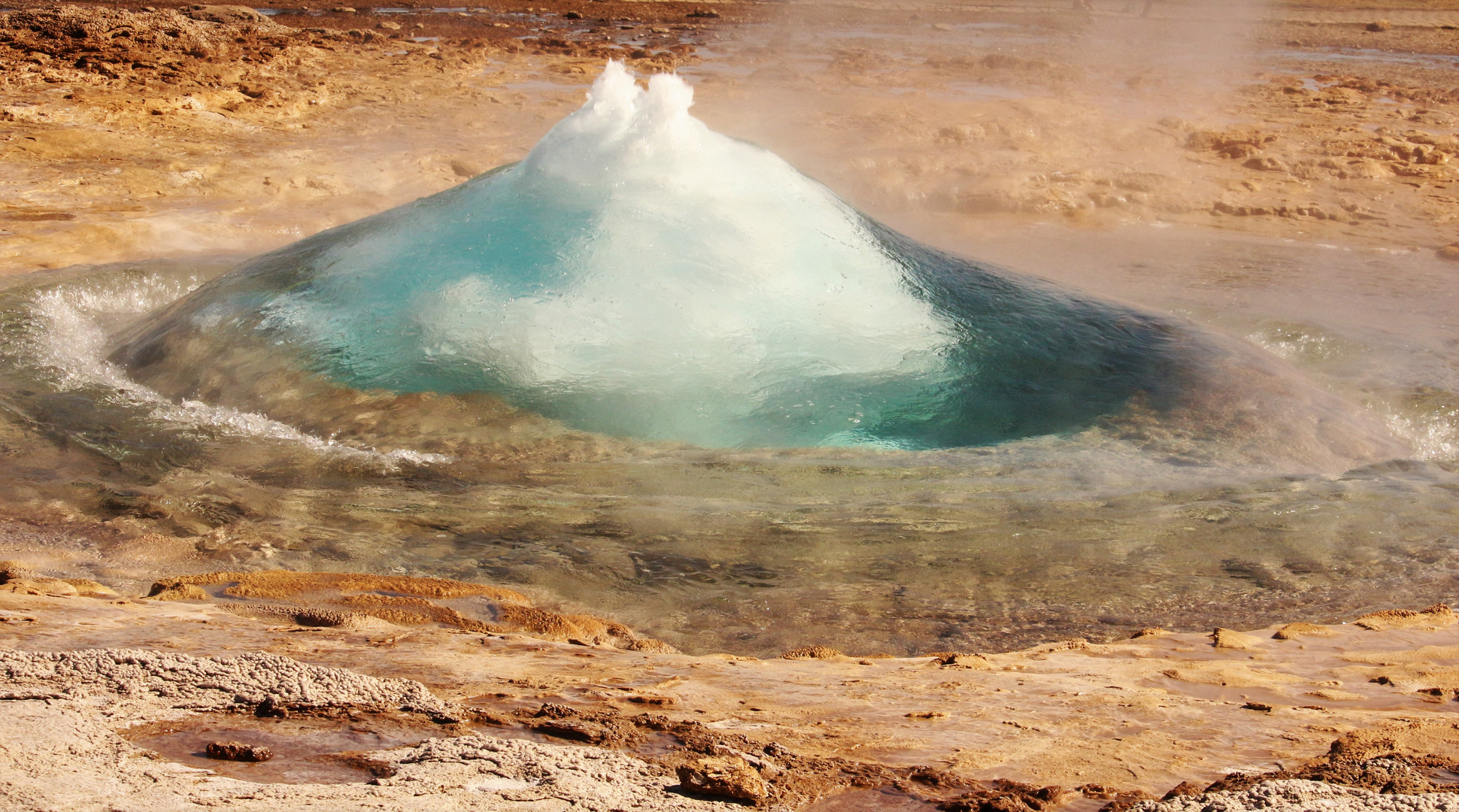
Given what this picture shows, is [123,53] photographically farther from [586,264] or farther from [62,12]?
[586,264]

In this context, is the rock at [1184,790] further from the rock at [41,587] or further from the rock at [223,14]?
the rock at [223,14]

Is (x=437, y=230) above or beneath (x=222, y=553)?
above

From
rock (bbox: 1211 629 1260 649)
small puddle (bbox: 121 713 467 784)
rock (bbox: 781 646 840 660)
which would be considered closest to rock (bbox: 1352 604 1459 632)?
rock (bbox: 1211 629 1260 649)

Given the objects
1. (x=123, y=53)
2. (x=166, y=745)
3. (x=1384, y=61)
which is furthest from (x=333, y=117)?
(x=1384, y=61)

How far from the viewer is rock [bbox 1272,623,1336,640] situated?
2381 millimetres

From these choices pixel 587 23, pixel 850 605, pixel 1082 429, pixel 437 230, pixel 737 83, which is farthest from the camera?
pixel 587 23

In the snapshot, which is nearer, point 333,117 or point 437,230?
point 437,230

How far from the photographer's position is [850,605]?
99.6 inches

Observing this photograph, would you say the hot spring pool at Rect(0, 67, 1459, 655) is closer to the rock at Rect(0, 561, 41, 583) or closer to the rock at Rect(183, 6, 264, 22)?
the rock at Rect(0, 561, 41, 583)

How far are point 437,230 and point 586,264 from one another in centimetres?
69

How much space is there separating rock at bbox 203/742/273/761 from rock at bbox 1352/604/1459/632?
7.77ft

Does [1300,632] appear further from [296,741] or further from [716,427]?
[296,741]

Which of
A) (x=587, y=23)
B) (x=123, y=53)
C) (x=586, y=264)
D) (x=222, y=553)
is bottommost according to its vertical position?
(x=222, y=553)

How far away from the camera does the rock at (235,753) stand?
1.33 meters
